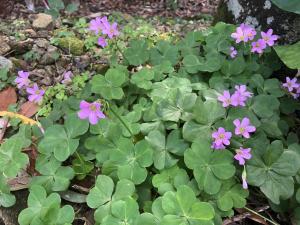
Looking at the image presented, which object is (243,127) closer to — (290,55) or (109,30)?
(290,55)

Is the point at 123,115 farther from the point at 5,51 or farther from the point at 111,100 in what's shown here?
the point at 5,51

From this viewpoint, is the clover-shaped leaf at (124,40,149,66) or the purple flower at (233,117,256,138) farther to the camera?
the clover-shaped leaf at (124,40,149,66)

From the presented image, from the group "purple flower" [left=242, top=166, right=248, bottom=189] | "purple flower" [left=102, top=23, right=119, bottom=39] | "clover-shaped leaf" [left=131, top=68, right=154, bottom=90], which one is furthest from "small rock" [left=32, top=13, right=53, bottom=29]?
"purple flower" [left=242, top=166, right=248, bottom=189]

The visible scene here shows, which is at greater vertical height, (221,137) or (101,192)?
(221,137)

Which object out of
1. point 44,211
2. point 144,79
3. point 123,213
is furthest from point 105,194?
point 144,79

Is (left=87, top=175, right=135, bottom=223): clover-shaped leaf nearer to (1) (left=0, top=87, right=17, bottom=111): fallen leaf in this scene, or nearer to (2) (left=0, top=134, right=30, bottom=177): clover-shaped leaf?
(2) (left=0, top=134, right=30, bottom=177): clover-shaped leaf

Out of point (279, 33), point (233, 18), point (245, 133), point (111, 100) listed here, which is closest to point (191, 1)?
point (233, 18)
